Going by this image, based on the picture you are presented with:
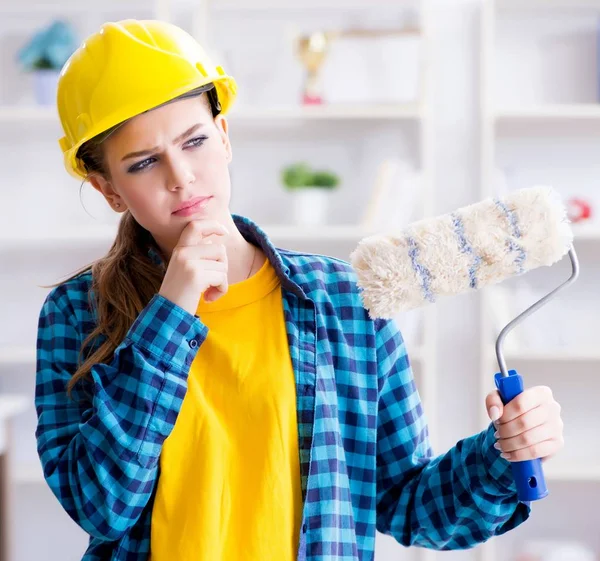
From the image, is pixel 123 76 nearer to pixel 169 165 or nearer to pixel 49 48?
pixel 169 165

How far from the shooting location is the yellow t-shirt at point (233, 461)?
99 centimetres

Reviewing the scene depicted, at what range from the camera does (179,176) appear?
1000 millimetres

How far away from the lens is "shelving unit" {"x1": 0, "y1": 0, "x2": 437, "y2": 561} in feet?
9.42

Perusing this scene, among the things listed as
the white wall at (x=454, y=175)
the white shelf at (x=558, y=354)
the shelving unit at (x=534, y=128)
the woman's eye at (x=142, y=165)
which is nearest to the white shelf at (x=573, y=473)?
the shelving unit at (x=534, y=128)

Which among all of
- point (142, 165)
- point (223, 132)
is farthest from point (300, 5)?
point (142, 165)

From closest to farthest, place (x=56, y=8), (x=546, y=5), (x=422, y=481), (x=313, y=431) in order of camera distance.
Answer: (x=313, y=431), (x=422, y=481), (x=546, y=5), (x=56, y=8)

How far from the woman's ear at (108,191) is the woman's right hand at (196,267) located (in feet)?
0.48

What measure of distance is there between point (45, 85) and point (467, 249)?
7.74 feet

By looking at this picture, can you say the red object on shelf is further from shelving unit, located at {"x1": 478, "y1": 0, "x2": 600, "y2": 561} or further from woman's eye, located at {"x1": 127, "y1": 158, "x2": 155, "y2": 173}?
woman's eye, located at {"x1": 127, "y1": 158, "x2": 155, "y2": 173}

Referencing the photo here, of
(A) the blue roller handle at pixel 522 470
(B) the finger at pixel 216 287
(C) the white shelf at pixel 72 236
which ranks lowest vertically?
(A) the blue roller handle at pixel 522 470

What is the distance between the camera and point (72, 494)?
0.99m

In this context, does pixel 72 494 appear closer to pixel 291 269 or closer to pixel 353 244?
pixel 291 269

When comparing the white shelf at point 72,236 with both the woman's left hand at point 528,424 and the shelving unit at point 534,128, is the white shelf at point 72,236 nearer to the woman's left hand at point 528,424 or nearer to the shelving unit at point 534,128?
the shelving unit at point 534,128

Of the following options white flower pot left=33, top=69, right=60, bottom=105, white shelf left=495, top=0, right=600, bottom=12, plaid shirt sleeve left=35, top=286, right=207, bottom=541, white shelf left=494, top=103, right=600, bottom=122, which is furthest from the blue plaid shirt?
white shelf left=495, top=0, right=600, bottom=12
